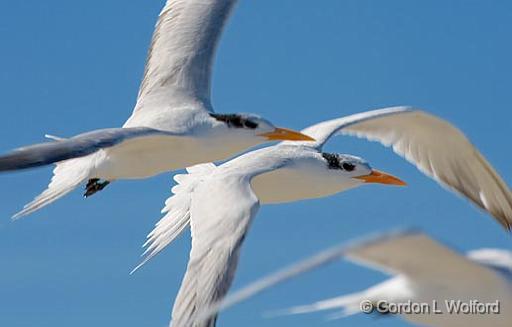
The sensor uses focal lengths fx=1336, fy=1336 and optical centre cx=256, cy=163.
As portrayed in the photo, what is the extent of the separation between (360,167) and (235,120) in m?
1.39

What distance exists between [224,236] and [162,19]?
5078mm

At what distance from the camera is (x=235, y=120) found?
1235 cm

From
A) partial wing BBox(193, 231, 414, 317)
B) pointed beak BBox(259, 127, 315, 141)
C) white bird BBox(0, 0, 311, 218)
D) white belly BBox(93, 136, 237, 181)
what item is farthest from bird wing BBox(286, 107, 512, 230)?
partial wing BBox(193, 231, 414, 317)

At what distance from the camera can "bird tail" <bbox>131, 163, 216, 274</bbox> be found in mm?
11875

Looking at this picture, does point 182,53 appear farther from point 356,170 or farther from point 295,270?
point 295,270

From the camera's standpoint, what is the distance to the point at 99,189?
13.0 meters

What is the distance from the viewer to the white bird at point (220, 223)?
29.1 ft

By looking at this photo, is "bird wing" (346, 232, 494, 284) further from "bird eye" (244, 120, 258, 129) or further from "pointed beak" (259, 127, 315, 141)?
"bird eye" (244, 120, 258, 129)

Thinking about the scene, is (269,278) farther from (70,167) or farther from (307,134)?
(307,134)

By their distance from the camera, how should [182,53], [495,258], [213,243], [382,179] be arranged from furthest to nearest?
[182,53]
[382,179]
[213,243]
[495,258]

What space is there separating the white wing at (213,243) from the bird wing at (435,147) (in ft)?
7.92

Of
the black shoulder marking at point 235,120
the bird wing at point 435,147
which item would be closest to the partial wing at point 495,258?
the bird wing at point 435,147

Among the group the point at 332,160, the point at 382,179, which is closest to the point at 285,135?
the point at 332,160

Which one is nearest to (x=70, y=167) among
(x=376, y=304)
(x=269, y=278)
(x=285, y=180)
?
(x=285, y=180)
